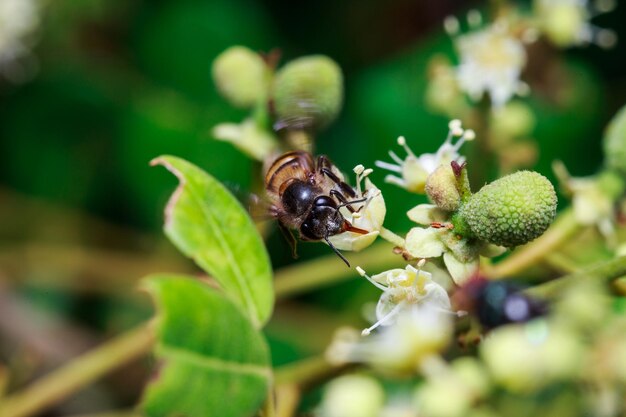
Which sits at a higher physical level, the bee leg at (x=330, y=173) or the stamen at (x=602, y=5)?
the stamen at (x=602, y=5)

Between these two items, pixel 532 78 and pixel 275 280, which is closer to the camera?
pixel 275 280

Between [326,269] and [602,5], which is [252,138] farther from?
[602,5]

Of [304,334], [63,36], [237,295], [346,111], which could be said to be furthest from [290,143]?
[63,36]

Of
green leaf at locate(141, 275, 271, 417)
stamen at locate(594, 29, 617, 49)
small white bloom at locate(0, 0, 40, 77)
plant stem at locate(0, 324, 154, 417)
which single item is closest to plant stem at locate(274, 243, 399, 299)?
plant stem at locate(0, 324, 154, 417)

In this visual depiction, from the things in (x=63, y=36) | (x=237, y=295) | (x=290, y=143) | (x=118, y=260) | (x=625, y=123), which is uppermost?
(x=63, y=36)

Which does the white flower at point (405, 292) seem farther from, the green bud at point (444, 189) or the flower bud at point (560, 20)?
the flower bud at point (560, 20)

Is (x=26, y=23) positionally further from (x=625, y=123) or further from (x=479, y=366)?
(x=479, y=366)

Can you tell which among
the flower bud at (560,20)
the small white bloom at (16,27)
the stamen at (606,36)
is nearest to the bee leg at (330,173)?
the flower bud at (560,20)

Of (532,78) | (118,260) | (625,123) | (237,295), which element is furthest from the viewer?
(118,260)
